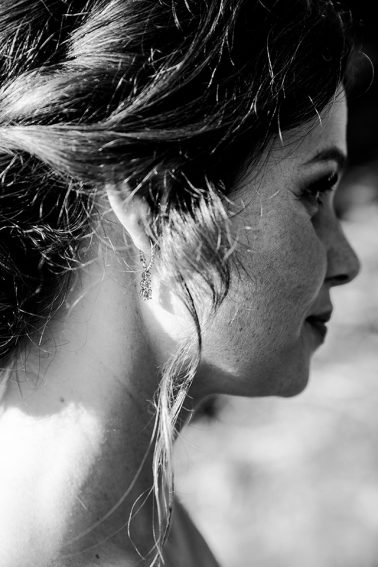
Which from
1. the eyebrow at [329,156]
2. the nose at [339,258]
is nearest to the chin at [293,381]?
the nose at [339,258]

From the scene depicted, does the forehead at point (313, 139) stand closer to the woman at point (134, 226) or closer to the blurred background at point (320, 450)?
the woman at point (134, 226)

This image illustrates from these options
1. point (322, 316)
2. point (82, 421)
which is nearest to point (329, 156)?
point (322, 316)

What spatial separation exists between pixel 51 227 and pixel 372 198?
3.40 m

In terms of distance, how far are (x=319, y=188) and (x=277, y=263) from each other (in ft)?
0.72

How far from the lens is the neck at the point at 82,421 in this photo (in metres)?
1.35

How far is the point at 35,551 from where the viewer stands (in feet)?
4.36

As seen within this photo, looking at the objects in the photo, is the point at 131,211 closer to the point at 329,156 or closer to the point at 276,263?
the point at 276,263

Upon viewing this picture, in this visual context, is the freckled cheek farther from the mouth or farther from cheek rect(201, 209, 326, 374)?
the mouth

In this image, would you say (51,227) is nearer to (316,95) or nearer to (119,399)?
(119,399)

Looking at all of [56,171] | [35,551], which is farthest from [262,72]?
[35,551]

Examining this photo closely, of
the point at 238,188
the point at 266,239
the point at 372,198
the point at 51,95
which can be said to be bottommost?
the point at 372,198

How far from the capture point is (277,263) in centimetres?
146

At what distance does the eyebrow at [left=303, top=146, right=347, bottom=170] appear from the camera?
1.50 m

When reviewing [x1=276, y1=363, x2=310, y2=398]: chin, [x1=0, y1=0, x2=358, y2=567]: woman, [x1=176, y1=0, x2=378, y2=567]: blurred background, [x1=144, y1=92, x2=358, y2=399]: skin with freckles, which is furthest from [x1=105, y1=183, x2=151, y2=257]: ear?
[x1=176, y1=0, x2=378, y2=567]: blurred background
